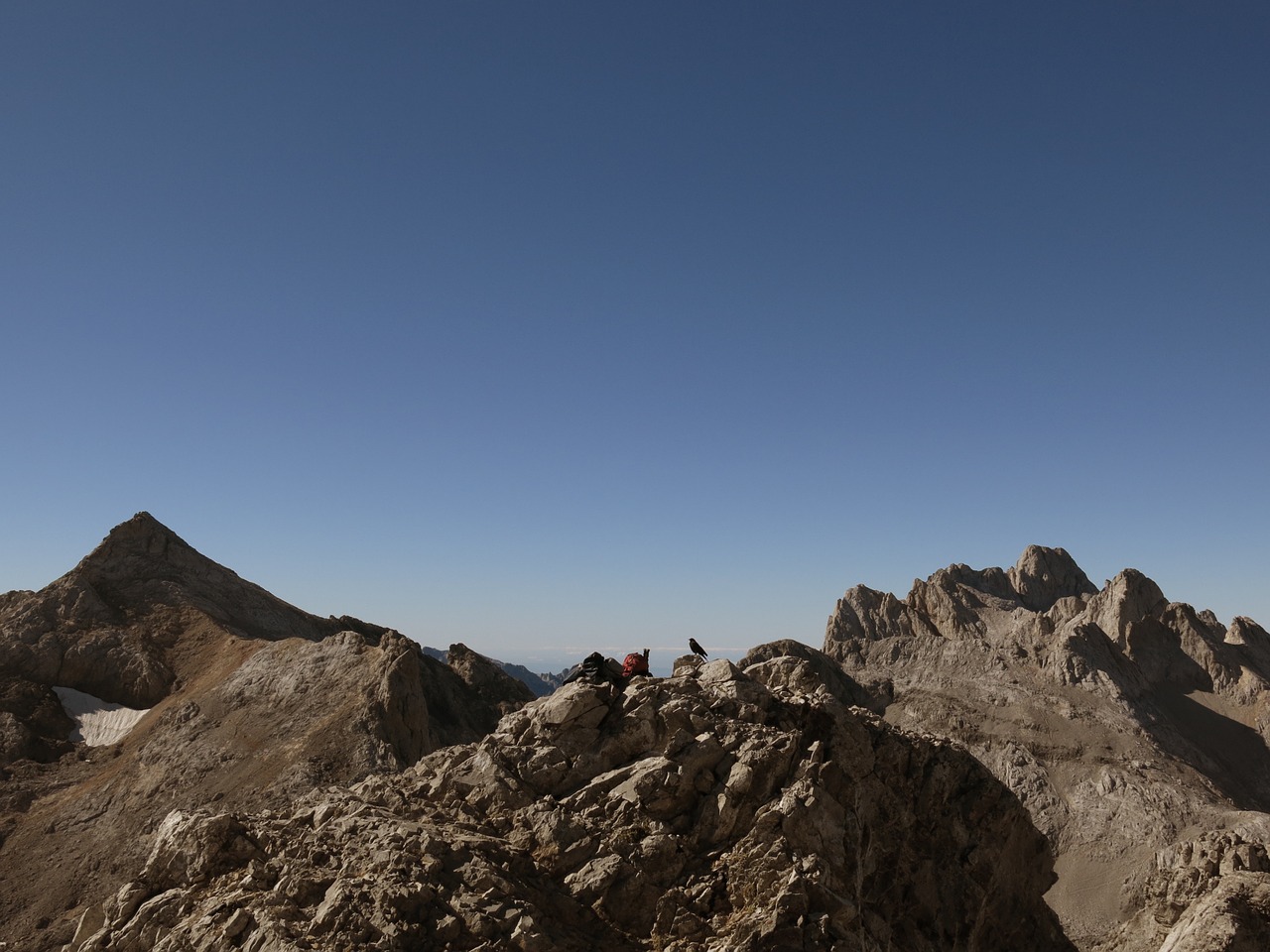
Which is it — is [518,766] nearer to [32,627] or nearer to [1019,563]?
[32,627]

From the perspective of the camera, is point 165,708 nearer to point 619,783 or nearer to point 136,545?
point 136,545

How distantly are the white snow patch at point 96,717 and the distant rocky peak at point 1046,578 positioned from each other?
13612 centimetres

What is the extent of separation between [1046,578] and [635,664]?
147686 mm

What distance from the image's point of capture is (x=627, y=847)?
16.7 m

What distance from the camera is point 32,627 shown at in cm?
7162

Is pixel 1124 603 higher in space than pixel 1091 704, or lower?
higher

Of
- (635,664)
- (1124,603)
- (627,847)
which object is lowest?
(627,847)

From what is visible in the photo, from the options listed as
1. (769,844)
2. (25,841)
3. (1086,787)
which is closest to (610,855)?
(769,844)

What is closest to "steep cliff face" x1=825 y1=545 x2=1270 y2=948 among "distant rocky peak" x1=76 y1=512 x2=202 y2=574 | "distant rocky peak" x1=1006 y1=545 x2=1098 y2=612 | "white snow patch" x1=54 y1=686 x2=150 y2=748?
"distant rocky peak" x1=1006 y1=545 x2=1098 y2=612

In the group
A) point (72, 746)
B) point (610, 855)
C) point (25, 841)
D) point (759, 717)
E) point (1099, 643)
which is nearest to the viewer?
point (610, 855)

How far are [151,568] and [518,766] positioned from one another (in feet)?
257

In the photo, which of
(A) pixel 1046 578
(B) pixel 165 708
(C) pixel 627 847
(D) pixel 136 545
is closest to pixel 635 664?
(C) pixel 627 847

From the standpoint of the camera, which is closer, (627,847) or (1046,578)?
(627,847)

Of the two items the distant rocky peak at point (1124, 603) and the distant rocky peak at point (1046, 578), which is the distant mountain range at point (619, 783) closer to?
the distant rocky peak at point (1124, 603)
